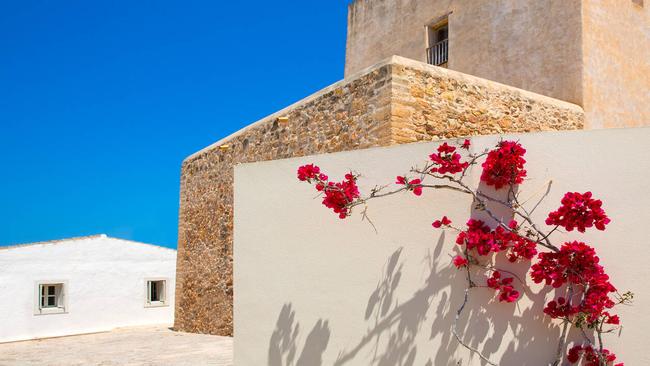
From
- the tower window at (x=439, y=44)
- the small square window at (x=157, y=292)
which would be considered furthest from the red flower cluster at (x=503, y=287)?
the small square window at (x=157, y=292)

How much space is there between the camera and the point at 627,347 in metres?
4.18

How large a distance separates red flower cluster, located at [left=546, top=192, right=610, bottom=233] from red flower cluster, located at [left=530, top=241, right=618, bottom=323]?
174 mm

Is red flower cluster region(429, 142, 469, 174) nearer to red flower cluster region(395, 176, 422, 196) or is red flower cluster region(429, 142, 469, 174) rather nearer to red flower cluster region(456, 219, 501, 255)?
red flower cluster region(395, 176, 422, 196)

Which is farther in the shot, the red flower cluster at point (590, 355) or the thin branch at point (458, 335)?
the thin branch at point (458, 335)

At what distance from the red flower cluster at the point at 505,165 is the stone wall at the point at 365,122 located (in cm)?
288

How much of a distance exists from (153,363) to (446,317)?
5702mm

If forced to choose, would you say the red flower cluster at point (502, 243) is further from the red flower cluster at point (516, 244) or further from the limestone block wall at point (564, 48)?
the limestone block wall at point (564, 48)

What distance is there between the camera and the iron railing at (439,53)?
11664 mm

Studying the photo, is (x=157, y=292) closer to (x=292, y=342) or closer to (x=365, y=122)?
(x=365, y=122)

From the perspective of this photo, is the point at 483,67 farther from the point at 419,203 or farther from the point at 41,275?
the point at 41,275

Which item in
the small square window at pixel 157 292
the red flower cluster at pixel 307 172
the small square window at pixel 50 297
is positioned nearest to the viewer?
the red flower cluster at pixel 307 172

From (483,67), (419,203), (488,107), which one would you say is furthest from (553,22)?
(419,203)

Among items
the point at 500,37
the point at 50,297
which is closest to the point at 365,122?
the point at 500,37

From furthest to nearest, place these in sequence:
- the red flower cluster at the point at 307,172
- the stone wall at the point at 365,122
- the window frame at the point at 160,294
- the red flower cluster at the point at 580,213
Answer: the window frame at the point at 160,294, the stone wall at the point at 365,122, the red flower cluster at the point at 307,172, the red flower cluster at the point at 580,213
